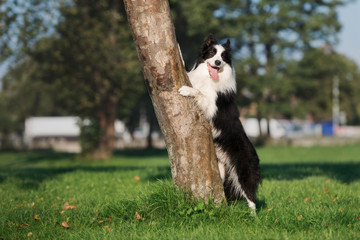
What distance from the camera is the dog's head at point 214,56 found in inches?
215

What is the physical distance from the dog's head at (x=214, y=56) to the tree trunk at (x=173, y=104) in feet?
2.53

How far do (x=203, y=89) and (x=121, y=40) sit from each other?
20.5 meters

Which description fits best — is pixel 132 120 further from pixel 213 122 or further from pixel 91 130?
pixel 213 122

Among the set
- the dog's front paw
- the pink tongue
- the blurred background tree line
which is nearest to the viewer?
the dog's front paw

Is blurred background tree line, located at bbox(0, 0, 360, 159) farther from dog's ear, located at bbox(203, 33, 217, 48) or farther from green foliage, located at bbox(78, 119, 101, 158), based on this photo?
dog's ear, located at bbox(203, 33, 217, 48)

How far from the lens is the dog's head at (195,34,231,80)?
5.45 metres

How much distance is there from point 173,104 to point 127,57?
20359 millimetres

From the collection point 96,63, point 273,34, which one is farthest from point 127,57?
point 273,34

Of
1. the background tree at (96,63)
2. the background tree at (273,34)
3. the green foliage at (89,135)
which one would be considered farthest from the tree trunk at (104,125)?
the background tree at (273,34)

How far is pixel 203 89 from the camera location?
5.30 meters

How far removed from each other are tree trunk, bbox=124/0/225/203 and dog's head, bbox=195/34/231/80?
0.77 m

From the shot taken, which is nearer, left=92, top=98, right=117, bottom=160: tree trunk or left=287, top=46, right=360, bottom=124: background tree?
left=92, top=98, right=117, bottom=160: tree trunk

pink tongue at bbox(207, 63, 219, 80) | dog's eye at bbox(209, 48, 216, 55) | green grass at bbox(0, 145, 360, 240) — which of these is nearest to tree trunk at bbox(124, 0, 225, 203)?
green grass at bbox(0, 145, 360, 240)

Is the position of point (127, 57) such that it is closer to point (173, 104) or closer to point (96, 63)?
point (96, 63)
